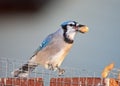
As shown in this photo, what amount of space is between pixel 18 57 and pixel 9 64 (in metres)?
0.45

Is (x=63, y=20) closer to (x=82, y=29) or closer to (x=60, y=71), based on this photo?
(x=82, y=29)

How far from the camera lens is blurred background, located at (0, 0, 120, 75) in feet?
6.48

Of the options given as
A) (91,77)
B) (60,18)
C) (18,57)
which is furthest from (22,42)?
(91,77)

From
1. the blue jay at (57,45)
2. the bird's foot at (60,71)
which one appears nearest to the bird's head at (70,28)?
the blue jay at (57,45)

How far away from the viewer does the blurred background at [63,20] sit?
198 centimetres

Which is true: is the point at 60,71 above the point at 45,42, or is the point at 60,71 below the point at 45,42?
below

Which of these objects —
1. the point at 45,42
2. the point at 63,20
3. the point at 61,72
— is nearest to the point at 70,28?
the point at 63,20

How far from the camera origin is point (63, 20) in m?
2.07

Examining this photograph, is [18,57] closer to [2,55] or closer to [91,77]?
[2,55]

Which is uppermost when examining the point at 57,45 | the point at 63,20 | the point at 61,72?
the point at 63,20

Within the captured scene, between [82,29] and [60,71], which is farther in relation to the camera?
[82,29]

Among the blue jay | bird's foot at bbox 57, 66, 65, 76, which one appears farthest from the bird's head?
bird's foot at bbox 57, 66, 65, 76

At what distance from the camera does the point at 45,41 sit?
2066mm

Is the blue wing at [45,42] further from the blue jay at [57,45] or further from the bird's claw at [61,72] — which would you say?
the bird's claw at [61,72]
